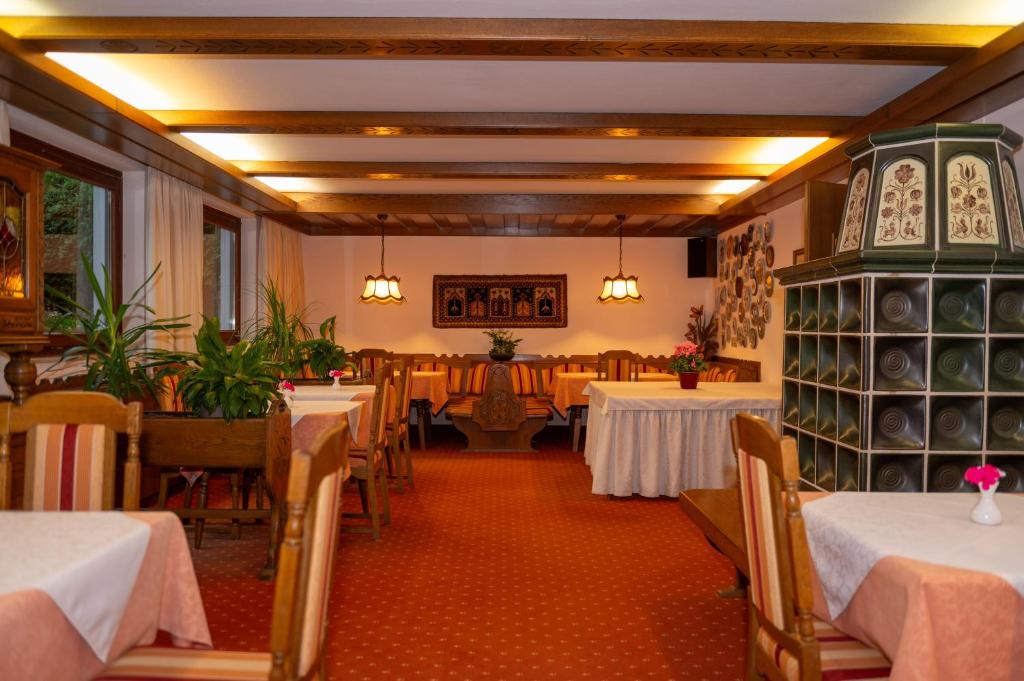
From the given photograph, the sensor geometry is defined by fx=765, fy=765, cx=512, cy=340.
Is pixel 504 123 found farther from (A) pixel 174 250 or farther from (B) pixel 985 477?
(B) pixel 985 477

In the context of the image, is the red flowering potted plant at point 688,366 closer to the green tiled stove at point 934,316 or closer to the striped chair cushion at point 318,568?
the green tiled stove at point 934,316

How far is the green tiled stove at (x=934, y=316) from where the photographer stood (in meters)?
3.34

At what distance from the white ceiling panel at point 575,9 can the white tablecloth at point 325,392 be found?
2.69 metres

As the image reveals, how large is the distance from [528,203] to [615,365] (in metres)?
1.94

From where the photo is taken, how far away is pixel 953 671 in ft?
5.35

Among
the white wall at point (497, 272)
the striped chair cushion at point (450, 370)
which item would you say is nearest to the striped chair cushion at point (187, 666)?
the striped chair cushion at point (450, 370)

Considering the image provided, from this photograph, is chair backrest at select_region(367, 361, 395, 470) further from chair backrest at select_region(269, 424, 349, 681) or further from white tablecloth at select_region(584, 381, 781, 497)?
chair backrest at select_region(269, 424, 349, 681)

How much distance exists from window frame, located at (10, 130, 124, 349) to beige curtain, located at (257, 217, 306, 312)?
2.02m

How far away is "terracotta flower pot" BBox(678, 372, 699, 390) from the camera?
5984mm

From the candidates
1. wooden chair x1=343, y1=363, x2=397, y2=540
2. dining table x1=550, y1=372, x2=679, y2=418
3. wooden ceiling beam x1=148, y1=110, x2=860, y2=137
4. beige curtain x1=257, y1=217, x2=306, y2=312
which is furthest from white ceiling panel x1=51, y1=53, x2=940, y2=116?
dining table x1=550, y1=372, x2=679, y2=418

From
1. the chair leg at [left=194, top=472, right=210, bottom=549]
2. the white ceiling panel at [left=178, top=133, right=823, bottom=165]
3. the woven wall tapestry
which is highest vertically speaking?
the white ceiling panel at [left=178, top=133, right=823, bottom=165]

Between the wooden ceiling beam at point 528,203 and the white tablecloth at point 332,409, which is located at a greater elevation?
the wooden ceiling beam at point 528,203

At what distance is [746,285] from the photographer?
790 centimetres

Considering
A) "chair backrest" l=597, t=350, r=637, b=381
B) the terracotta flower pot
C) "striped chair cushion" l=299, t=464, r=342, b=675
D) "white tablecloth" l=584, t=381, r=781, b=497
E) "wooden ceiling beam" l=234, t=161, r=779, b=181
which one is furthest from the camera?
"chair backrest" l=597, t=350, r=637, b=381
